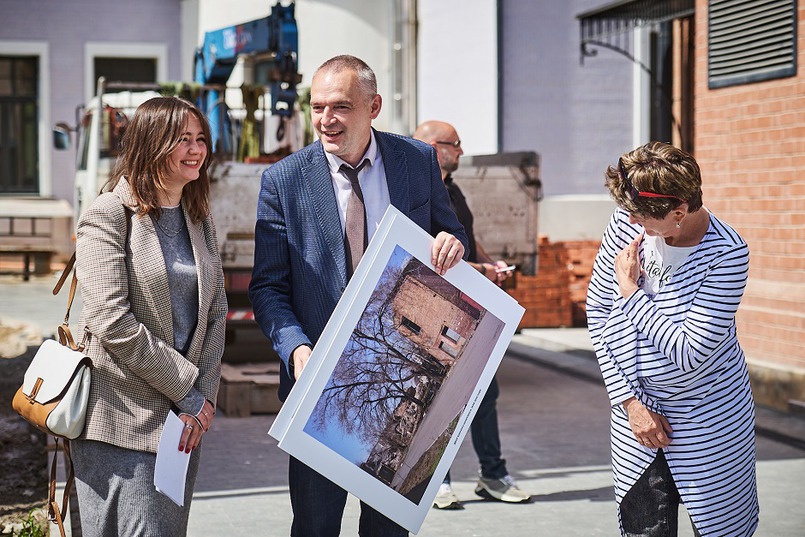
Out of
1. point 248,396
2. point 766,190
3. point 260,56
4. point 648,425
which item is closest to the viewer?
point 648,425

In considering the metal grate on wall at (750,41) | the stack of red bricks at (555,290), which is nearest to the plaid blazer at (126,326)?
the metal grate on wall at (750,41)

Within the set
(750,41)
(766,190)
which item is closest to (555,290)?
(766,190)

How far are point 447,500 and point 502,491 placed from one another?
34cm

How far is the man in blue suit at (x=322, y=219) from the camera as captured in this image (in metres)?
3.65

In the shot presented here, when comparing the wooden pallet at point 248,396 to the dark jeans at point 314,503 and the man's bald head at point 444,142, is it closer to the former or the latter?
the man's bald head at point 444,142

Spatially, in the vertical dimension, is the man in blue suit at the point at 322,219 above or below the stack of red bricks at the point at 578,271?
above

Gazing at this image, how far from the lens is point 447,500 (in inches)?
252

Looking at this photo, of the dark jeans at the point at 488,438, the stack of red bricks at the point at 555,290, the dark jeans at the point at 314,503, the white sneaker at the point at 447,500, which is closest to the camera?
the dark jeans at the point at 314,503

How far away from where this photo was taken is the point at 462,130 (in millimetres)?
18344

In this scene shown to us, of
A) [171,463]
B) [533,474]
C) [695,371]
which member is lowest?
[533,474]

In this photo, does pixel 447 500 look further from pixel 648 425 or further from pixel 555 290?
pixel 555 290

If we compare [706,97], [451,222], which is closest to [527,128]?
[706,97]

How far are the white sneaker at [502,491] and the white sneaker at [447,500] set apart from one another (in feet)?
0.66

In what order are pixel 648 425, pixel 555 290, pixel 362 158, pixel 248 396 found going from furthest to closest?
pixel 555 290 < pixel 248 396 < pixel 362 158 < pixel 648 425
